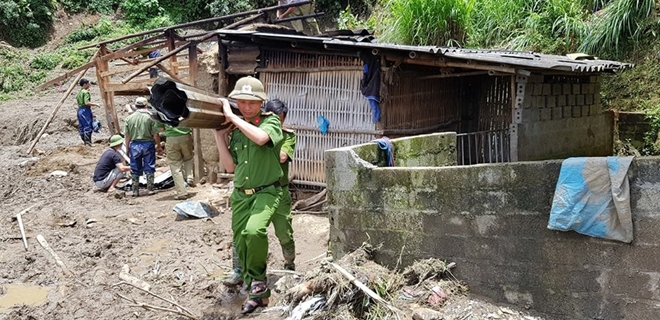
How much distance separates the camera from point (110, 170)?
1123 centimetres

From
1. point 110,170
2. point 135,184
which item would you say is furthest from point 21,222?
point 110,170

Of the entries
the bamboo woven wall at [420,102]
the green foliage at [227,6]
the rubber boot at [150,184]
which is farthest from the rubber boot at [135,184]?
the green foliage at [227,6]

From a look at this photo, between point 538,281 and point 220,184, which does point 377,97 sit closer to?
point 220,184

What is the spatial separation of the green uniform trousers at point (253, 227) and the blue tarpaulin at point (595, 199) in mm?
2460

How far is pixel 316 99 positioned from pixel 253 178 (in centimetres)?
441

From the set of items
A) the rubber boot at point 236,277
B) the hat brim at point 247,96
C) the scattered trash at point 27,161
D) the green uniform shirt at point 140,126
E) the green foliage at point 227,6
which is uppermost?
the green foliage at point 227,6

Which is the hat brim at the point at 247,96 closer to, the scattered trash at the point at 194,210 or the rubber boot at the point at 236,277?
the rubber boot at the point at 236,277

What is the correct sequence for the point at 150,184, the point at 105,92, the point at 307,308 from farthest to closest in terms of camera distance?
1. the point at 105,92
2. the point at 150,184
3. the point at 307,308

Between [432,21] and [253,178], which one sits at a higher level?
[432,21]

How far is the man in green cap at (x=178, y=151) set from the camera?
10.2 m

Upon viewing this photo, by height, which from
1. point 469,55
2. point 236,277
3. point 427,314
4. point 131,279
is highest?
point 469,55

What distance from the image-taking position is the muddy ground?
19.7ft

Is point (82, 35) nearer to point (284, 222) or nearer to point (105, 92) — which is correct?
point (105, 92)

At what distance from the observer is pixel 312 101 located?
9.61m
